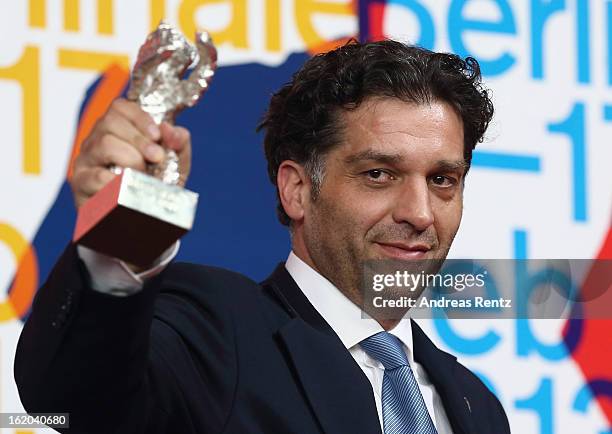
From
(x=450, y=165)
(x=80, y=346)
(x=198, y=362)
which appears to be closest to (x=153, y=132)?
(x=80, y=346)

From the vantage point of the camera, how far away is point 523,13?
3078 mm

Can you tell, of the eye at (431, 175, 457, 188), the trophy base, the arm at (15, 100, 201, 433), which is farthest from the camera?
the eye at (431, 175, 457, 188)

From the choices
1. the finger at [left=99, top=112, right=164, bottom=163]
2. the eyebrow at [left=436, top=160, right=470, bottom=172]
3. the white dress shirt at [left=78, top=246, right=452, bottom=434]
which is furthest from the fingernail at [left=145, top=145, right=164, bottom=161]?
the eyebrow at [left=436, top=160, right=470, bottom=172]

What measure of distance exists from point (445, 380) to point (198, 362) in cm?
59

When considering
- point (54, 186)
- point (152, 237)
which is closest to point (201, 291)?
point (152, 237)

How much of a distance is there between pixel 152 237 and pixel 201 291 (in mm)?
637

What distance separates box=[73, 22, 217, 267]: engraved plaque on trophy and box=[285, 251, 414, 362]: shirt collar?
2.62 feet

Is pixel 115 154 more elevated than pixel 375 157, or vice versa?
pixel 115 154

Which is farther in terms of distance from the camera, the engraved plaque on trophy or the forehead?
the forehead

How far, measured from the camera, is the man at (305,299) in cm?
129

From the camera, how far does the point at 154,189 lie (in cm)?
109

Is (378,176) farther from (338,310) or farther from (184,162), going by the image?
(184,162)

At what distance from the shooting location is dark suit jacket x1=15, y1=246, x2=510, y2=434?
129 cm

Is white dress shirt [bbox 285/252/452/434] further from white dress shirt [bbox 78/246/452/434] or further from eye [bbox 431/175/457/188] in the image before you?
eye [bbox 431/175/457/188]
